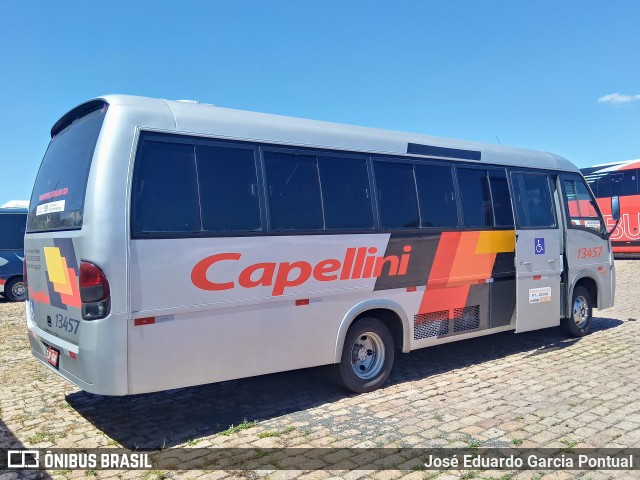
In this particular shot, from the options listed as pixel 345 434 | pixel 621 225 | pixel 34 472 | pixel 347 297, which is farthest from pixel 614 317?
pixel 621 225

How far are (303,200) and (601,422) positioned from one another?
3771mm

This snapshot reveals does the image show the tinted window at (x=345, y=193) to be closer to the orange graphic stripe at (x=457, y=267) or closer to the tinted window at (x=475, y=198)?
the orange graphic stripe at (x=457, y=267)

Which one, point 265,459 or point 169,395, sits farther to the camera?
point 169,395

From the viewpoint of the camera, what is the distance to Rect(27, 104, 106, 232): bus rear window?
4.84 meters

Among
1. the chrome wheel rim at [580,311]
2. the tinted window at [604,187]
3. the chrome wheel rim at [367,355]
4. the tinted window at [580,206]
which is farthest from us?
the tinted window at [604,187]

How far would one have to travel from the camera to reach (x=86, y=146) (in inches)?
195

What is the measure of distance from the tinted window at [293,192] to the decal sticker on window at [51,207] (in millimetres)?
2057

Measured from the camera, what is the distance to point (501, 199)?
7.82 meters

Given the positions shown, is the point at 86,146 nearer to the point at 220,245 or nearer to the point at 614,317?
the point at 220,245

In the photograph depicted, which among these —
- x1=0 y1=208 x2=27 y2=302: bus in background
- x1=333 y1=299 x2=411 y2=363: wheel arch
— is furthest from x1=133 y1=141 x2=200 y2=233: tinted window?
x1=0 y1=208 x2=27 y2=302: bus in background

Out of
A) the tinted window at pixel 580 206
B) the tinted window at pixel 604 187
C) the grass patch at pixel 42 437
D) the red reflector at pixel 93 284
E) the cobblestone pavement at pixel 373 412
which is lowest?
the cobblestone pavement at pixel 373 412

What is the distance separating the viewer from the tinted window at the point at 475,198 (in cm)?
734

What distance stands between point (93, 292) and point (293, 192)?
7.44 feet

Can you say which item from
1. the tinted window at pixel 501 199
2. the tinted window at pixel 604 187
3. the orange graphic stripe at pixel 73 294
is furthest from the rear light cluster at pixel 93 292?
the tinted window at pixel 604 187
